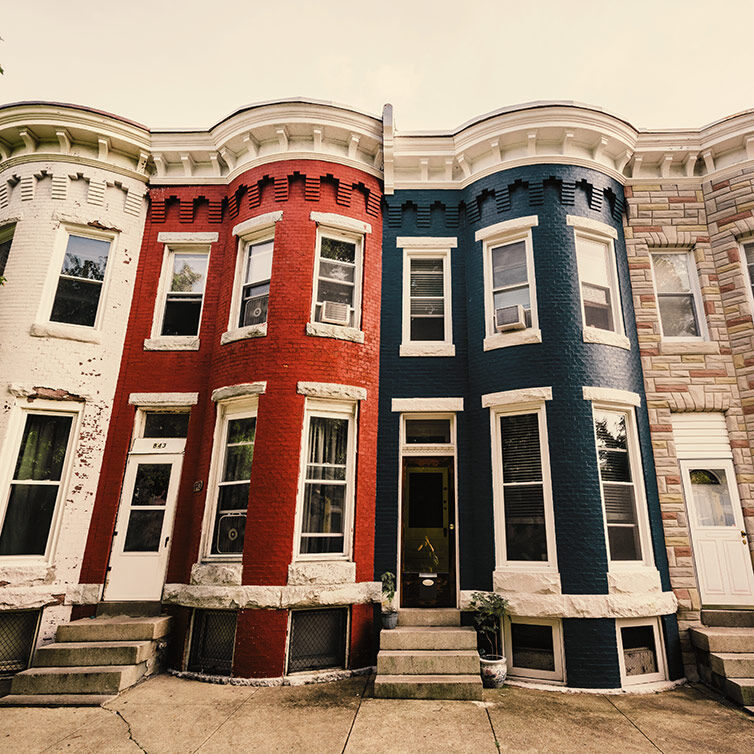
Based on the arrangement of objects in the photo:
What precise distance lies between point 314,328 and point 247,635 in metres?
4.63

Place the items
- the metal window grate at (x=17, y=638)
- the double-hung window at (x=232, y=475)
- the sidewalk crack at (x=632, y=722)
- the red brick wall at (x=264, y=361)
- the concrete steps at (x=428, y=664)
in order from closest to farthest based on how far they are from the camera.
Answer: the sidewalk crack at (x=632, y=722), the concrete steps at (x=428, y=664), the metal window grate at (x=17, y=638), the red brick wall at (x=264, y=361), the double-hung window at (x=232, y=475)

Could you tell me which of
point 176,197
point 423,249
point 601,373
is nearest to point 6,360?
point 176,197

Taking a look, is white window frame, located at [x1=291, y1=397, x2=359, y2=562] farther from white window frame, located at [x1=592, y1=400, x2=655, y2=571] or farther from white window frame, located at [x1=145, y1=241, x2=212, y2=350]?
white window frame, located at [x1=592, y1=400, x2=655, y2=571]

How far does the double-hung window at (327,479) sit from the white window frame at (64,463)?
12.7ft

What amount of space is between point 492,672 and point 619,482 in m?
3.38

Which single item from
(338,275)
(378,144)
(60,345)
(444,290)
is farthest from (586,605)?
(60,345)

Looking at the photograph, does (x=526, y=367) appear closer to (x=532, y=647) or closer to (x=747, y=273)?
A: (x=532, y=647)

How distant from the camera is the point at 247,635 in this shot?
6.81 m

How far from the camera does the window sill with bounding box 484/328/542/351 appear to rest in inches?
316

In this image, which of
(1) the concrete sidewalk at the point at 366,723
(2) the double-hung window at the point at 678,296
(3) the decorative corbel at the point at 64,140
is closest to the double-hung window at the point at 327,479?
(1) the concrete sidewalk at the point at 366,723

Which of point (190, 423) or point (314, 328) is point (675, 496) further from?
point (190, 423)

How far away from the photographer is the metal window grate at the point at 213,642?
6.99 meters

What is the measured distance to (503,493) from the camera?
305 inches

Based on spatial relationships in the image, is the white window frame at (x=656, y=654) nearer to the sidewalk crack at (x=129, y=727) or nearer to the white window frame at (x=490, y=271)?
the white window frame at (x=490, y=271)
